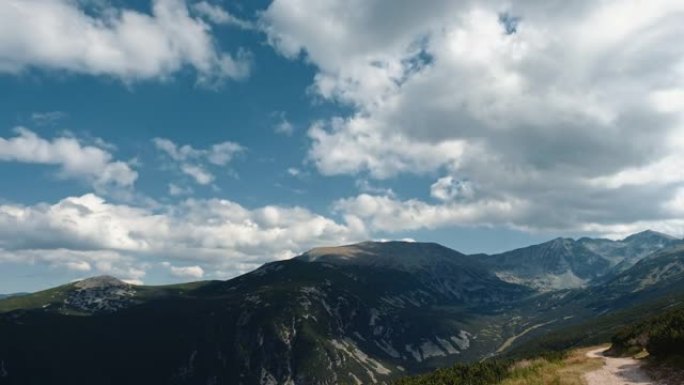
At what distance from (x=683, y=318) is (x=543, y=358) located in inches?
537

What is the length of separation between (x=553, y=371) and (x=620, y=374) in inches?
205

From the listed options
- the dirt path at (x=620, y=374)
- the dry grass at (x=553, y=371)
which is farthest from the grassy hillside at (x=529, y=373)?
the dirt path at (x=620, y=374)

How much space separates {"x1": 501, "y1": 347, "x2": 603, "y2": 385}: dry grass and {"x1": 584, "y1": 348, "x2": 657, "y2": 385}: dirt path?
2.59 feet

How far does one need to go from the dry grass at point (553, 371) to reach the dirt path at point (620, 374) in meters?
0.79

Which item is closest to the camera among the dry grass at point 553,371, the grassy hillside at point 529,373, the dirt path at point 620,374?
the dirt path at point 620,374

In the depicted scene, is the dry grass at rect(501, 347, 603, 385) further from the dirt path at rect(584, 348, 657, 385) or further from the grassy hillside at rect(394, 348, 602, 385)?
the dirt path at rect(584, 348, 657, 385)

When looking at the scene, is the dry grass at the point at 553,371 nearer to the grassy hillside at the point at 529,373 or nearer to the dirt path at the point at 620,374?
the grassy hillside at the point at 529,373

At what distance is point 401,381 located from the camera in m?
61.2

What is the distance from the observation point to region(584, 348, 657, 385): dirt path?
40.1 m

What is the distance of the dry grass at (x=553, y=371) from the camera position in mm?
41688

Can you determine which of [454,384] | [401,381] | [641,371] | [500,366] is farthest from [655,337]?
[401,381]

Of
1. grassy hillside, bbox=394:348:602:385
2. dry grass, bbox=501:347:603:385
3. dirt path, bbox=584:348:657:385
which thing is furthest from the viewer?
grassy hillside, bbox=394:348:602:385

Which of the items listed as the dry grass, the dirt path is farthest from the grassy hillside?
the dirt path

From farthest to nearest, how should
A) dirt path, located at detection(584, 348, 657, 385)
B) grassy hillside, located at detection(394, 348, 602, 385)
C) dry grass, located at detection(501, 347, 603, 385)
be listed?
grassy hillside, located at detection(394, 348, 602, 385)
dry grass, located at detection(501, 347, 603, 385)
dirt path, located at detection(584, 348, 657, 385)
